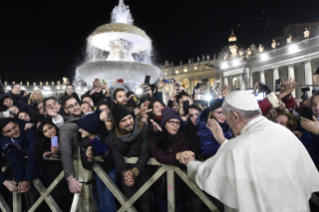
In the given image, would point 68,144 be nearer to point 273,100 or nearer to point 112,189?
point 112,189

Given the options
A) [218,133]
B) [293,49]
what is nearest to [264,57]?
[293,49]

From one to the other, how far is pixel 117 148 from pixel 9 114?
13.5 feet

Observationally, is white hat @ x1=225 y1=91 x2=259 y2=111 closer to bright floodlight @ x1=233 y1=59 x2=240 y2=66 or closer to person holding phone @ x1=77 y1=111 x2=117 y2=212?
person holding phone @ x1=77 y1=111 x2=117 y2=212

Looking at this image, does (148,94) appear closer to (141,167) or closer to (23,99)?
(141,167)

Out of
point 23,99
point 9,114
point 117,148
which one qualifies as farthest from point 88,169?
point 23,99

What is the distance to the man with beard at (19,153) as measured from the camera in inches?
148

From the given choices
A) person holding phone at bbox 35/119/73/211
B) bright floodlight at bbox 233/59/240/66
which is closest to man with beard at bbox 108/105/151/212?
person holding phone at bbox 35/119/73/211

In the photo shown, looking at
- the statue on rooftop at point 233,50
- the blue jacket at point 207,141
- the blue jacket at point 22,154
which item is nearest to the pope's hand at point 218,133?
the blue jacket at point 207,141

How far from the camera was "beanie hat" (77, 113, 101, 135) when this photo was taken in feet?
11.1

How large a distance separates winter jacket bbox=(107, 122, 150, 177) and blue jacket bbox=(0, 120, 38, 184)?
1658mm

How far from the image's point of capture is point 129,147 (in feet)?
10.8

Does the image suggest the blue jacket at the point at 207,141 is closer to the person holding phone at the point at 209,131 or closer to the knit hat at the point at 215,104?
the person holding phone at the point at 209,131

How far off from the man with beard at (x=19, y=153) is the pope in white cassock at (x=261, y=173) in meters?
3.23

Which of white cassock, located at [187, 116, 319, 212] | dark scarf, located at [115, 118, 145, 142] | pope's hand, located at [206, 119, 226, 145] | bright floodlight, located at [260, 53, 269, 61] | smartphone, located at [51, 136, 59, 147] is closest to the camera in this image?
white cassock, located at [187, 116, 319, 212]
